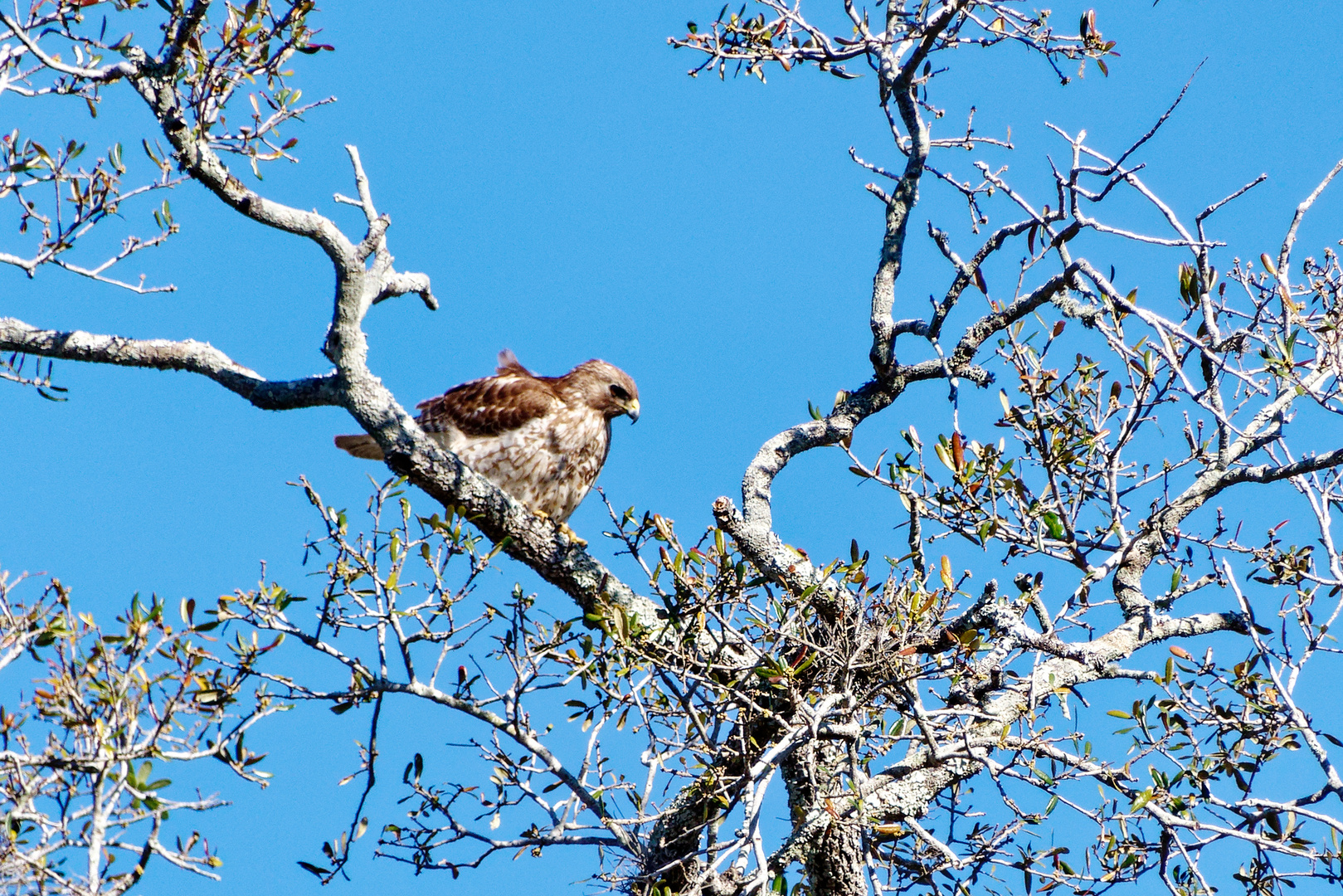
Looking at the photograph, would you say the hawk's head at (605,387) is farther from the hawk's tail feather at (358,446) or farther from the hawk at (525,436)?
the hawk's tail feather at (358,446)

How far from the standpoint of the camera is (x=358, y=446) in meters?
6.79

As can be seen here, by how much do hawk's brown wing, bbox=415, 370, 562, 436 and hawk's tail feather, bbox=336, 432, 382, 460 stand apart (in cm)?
33

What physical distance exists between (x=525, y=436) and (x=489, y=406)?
0.33 m

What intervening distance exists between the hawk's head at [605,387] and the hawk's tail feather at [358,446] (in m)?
1.26

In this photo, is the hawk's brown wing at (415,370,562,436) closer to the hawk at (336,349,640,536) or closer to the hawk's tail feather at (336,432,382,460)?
the hawk at (336,349,640,536)

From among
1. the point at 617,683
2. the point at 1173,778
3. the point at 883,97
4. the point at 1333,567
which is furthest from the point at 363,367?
the point at 1333,567

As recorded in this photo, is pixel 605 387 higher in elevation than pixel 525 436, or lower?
higher

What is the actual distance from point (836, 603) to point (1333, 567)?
233cm

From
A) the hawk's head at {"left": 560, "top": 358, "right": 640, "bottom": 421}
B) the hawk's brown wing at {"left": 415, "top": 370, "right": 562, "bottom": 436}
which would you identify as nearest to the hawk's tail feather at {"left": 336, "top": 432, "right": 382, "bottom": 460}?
the hawk's brown wing at {"left": 415, "top": 370, "right": 562, "bottom": 436}

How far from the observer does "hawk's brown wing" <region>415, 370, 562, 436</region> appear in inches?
258

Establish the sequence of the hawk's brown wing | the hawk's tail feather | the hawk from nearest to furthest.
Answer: the hawk → the hawk's brown wing → the hawk's tail feather

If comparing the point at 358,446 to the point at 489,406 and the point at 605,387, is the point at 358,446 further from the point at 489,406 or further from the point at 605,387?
the point at 605,387

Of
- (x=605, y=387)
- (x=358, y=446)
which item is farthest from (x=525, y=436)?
(x=358, y=446)

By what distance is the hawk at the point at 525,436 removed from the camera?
6445 mm
